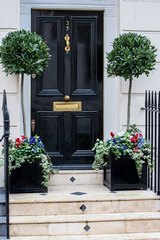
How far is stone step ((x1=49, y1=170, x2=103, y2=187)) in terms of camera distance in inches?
285

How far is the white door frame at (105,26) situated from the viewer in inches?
292

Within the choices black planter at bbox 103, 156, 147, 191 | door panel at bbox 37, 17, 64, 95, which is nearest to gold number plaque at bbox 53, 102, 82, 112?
door panel at bbox 37, 17, 64, 95

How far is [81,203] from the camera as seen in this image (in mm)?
6324

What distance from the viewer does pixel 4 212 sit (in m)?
6.21

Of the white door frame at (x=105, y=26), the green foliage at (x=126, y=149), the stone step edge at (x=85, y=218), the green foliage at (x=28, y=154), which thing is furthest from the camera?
the white door frame at (x=105, y=26)

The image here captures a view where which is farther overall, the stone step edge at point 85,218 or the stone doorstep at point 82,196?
the stone doorstep at point 82,196

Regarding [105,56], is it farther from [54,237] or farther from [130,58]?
[54,237]

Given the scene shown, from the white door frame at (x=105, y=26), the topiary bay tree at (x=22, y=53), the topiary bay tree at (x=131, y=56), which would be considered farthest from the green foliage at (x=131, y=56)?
the topiary bay tree at (x=22, y=53)

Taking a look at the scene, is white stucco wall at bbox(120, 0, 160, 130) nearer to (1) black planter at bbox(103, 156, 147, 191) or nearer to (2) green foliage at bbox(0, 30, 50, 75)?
(1) black planter at bbox(103, 156, 147, 191)

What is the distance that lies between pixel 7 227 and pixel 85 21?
3327mm

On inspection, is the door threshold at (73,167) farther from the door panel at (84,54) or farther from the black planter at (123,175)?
the door panel at (84,54)

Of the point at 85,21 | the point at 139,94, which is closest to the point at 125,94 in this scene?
the point at 139,94

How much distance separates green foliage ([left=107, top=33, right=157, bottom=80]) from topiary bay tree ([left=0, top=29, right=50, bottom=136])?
0.96 metres

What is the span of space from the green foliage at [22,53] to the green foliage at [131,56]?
969 mm
